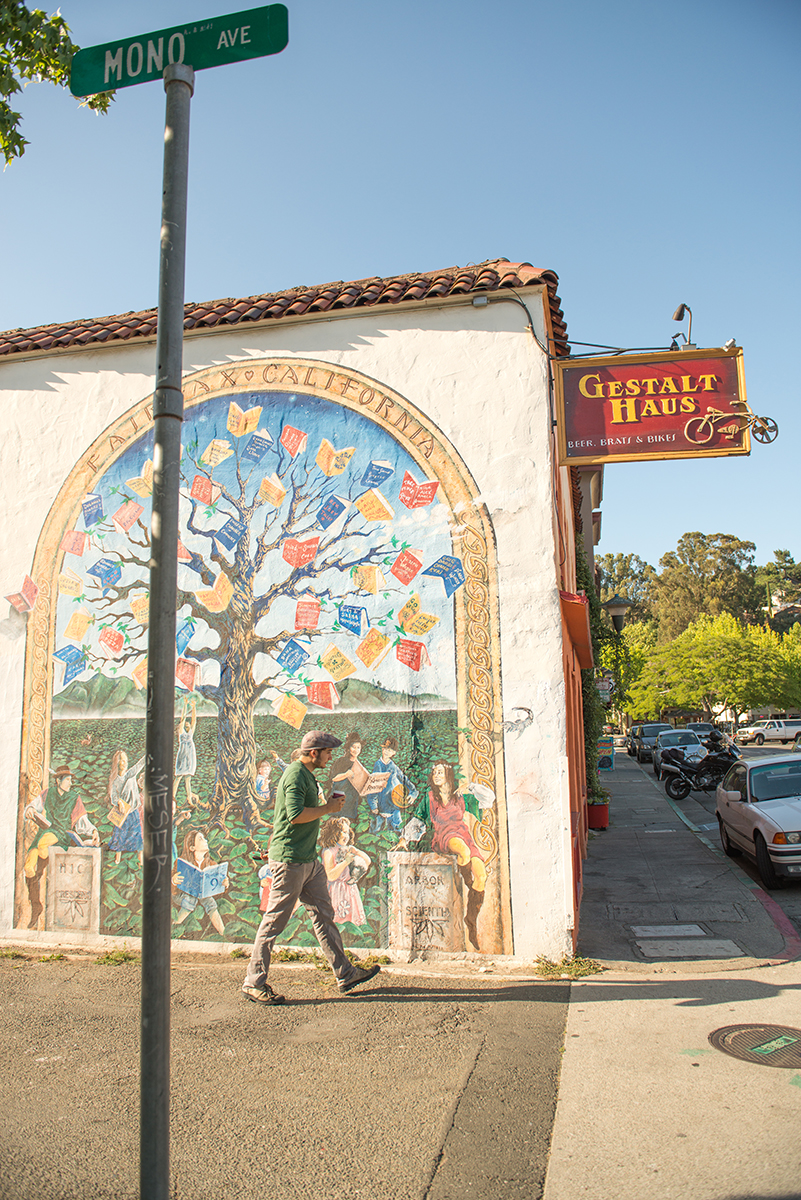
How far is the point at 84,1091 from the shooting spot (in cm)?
442

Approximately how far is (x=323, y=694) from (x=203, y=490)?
2.37m

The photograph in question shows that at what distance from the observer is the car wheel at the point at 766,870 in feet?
30.9

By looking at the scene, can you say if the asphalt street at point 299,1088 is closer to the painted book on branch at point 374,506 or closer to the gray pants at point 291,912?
the gray pants at point 291,912

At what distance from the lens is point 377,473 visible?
7.50 m

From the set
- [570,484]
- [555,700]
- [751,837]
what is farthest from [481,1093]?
[570,484]

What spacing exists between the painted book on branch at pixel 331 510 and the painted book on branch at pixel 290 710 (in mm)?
1628

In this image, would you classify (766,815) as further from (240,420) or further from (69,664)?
(69,664)

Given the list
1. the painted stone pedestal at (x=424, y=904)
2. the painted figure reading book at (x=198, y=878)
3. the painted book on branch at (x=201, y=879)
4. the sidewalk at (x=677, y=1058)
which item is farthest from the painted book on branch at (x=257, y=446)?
the sidewalk at (x=677, y=1058)

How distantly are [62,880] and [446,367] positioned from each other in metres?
6.03

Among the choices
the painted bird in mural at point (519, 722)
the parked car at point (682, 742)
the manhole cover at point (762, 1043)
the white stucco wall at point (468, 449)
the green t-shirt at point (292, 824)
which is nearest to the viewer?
the manhole cover at point (762, 1043)

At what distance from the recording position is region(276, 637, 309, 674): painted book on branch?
7.39 metres

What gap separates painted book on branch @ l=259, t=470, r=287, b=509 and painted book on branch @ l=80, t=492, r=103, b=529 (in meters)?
1.76

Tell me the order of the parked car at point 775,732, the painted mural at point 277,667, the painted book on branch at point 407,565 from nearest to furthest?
the painted mural at point 277,667 < the painted book on branch at point 407,565 < the parked car at point 775,732

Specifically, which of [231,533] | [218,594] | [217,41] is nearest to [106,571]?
[218,594]
